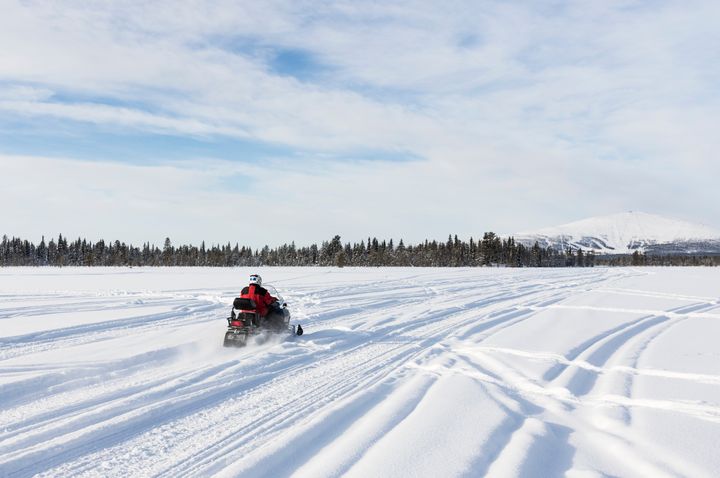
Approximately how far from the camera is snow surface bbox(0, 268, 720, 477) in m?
4.31

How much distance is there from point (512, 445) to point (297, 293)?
1799cm

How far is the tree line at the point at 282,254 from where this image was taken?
11812 cm

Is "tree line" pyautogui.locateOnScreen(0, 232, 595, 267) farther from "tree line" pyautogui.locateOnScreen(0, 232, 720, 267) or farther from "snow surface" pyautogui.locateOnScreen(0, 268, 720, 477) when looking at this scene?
"snow surface" pyautogui.locateOnScreen(0, 268, 720, 477)

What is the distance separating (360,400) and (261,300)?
193 inches

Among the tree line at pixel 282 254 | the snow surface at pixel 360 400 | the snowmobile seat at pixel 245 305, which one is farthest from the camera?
the tree line at pixel 282 254

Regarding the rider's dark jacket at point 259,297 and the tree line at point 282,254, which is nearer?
the rider's dark jacket at point 259,297

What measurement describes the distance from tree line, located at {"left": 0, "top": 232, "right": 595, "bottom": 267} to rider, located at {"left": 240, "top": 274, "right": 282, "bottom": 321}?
104m

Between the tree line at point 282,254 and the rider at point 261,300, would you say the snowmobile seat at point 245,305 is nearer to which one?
the rider at point 261,300

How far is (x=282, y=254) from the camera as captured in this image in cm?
13375

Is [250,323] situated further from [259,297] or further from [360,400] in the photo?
[360,400]

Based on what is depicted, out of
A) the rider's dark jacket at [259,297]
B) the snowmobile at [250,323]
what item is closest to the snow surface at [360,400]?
the snowmobile at [250,323]

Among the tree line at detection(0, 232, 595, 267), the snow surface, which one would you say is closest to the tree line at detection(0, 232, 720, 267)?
the tree line at detection(0, 232, 595, 267)

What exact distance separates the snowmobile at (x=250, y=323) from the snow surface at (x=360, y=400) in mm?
286

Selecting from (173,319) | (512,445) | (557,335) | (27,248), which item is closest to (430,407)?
(512,445)
